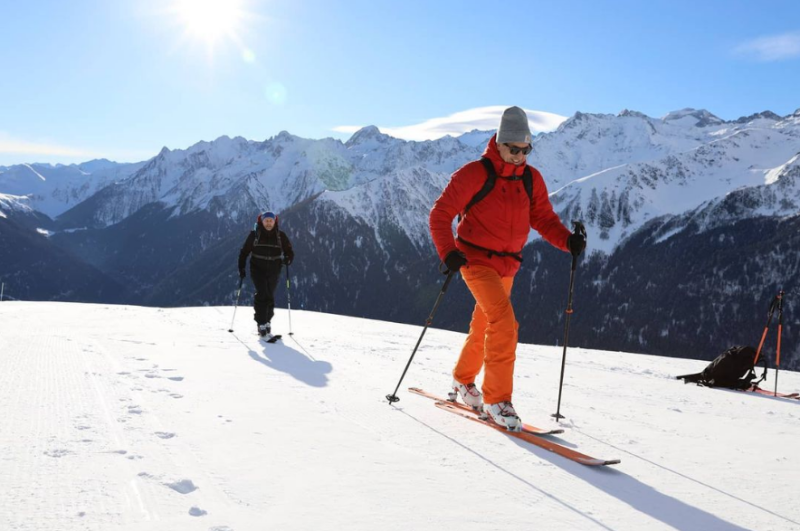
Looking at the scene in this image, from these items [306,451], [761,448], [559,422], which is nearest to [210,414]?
[306,451]

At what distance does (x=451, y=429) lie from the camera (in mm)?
4711

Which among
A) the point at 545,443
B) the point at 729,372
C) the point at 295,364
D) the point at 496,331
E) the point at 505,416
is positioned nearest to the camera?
the point at 545,443

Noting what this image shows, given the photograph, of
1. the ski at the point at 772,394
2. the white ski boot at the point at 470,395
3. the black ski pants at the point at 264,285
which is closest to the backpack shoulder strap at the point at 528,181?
the white ski boot at the point at 470,395

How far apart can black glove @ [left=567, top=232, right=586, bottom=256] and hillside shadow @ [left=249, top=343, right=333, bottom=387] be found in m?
3.01

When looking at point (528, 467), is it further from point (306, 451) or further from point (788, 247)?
point (788, 247)

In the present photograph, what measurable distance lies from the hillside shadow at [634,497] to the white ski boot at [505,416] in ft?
1.67

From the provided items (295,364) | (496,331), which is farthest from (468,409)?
(295,364)

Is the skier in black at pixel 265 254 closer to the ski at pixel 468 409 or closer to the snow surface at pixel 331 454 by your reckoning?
the snow surface at pixel 331 454

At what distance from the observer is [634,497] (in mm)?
3414

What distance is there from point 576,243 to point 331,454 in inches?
129

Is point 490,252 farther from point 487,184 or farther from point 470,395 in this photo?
point 470,395

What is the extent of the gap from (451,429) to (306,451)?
4.83 ft

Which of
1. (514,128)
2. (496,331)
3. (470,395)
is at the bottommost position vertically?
(470,395)

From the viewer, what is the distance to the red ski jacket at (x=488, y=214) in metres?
5.20
